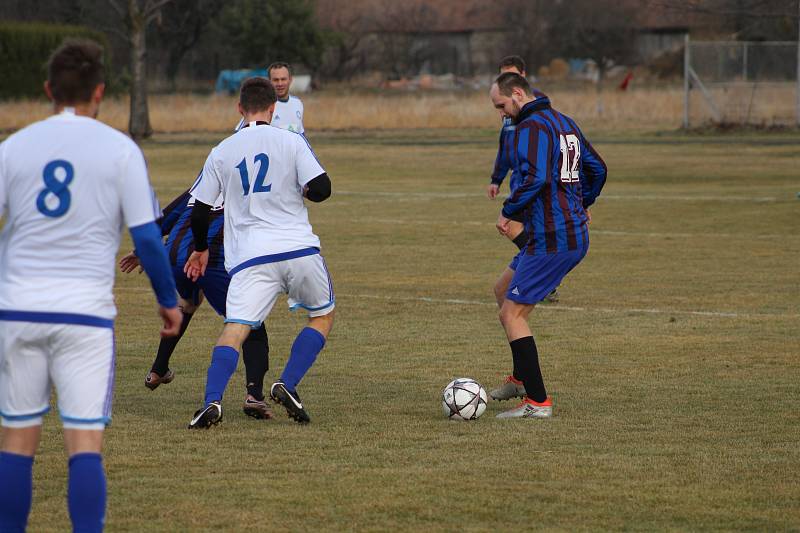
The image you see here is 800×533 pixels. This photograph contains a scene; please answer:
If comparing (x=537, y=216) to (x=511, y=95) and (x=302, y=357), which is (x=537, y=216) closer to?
(x=511, y=95)

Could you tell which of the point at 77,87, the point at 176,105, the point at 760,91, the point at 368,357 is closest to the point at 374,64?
the point at 176,105

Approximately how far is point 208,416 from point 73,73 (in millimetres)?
3096

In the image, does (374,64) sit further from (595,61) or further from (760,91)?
(760,91)

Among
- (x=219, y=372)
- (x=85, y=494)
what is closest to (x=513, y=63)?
(x=219, y=372)

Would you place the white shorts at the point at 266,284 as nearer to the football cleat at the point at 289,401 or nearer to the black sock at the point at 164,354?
the football cleat at the point at 289,401

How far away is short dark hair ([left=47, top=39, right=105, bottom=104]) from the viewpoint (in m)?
4.56

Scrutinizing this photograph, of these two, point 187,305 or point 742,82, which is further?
point 742,82

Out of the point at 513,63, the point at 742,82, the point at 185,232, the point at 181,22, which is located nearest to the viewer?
the point at 185,232

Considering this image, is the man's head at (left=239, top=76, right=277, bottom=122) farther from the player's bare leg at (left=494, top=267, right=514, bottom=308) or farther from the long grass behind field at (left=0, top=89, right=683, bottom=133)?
the long grass behind field at (left=0, top=89, right=683, bottom=133)

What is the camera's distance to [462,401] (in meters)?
7.70

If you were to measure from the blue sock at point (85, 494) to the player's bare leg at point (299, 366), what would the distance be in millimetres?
2799

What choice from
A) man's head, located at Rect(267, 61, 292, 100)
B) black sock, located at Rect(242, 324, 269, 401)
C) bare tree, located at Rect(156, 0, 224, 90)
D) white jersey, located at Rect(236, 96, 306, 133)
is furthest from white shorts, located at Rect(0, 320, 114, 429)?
bare tree, located at Rect(156, 0, 224, 90)

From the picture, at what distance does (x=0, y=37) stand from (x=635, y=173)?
102 ft

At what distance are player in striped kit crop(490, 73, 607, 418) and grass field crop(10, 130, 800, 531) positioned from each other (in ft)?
1.28
